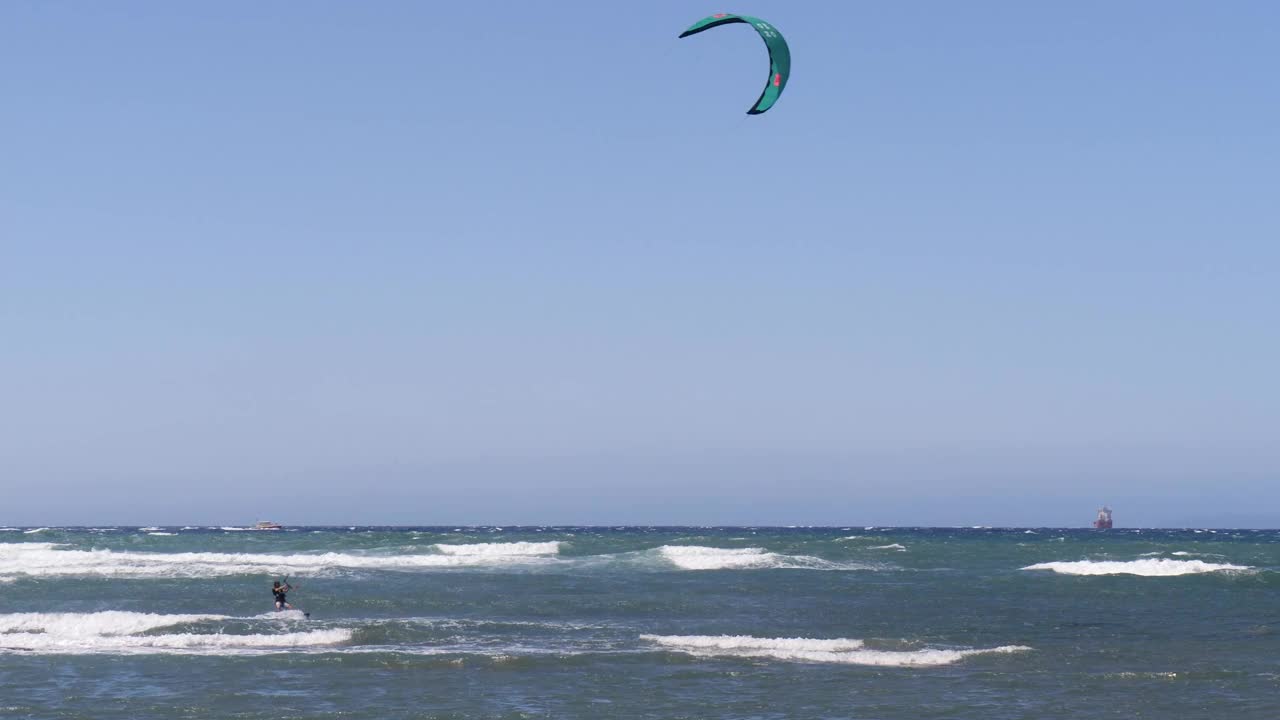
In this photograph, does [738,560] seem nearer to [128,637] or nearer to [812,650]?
[812,650]

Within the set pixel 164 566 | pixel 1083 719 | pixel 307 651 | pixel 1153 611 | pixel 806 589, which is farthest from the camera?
pixel 164 566

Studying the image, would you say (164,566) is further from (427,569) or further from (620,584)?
(620,584)

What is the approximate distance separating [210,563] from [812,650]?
115 ft

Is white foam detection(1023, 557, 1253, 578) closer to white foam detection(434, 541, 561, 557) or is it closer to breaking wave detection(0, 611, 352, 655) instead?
white foam detection(434, 541, 561, 557)

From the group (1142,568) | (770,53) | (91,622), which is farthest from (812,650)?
(1142,568)

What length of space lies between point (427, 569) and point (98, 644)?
1081 inches

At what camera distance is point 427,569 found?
51.4 metres

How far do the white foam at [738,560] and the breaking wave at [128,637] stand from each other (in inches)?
1044

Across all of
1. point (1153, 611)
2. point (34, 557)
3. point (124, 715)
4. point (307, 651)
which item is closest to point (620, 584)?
point (1153, 611)

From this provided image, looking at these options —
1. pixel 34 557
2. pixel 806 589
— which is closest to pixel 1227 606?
pixel 806 589

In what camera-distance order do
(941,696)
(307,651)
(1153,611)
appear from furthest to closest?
(1153,611) → (307,651) → (941,696)

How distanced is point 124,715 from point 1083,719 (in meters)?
12.6

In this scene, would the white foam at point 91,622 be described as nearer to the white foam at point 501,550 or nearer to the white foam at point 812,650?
the white foam at point 812,650

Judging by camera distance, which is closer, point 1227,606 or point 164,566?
point 1227,606
